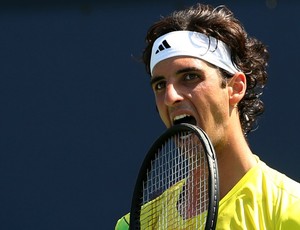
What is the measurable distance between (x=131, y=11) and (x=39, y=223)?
96 cm

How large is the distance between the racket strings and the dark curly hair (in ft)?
0.88

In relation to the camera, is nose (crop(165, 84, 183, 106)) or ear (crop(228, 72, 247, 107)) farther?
ear (crop(228, 72, 247, 107))

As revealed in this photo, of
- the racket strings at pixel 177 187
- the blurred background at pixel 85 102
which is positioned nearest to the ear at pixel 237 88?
the racket strings at pixel 177 187

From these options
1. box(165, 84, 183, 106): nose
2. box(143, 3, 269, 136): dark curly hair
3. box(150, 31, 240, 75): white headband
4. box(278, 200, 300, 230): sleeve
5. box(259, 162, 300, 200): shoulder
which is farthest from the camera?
box(143, 3, 269, 136): dark curly hair

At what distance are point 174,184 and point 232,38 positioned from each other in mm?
447

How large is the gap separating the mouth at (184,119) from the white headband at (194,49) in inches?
7.3

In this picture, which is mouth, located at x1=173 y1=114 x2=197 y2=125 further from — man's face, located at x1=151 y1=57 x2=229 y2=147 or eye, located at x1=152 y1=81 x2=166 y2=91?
eye, located at x1=152 y1=81 x2=166 y2=91

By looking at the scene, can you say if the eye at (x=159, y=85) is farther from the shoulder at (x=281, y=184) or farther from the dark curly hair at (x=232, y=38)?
the shoulder at (x=281, y=184)

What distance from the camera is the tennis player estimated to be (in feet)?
8.29

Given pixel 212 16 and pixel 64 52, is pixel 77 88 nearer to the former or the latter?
pixel 64 52

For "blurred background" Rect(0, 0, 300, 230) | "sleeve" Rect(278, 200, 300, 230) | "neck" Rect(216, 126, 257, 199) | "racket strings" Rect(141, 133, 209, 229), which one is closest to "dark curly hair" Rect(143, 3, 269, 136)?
"neck" Rect(216, 126, 257, 199)

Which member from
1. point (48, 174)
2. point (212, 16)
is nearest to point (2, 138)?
point (48, 174)

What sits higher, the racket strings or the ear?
the ear

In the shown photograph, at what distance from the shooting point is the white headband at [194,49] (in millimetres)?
2723
